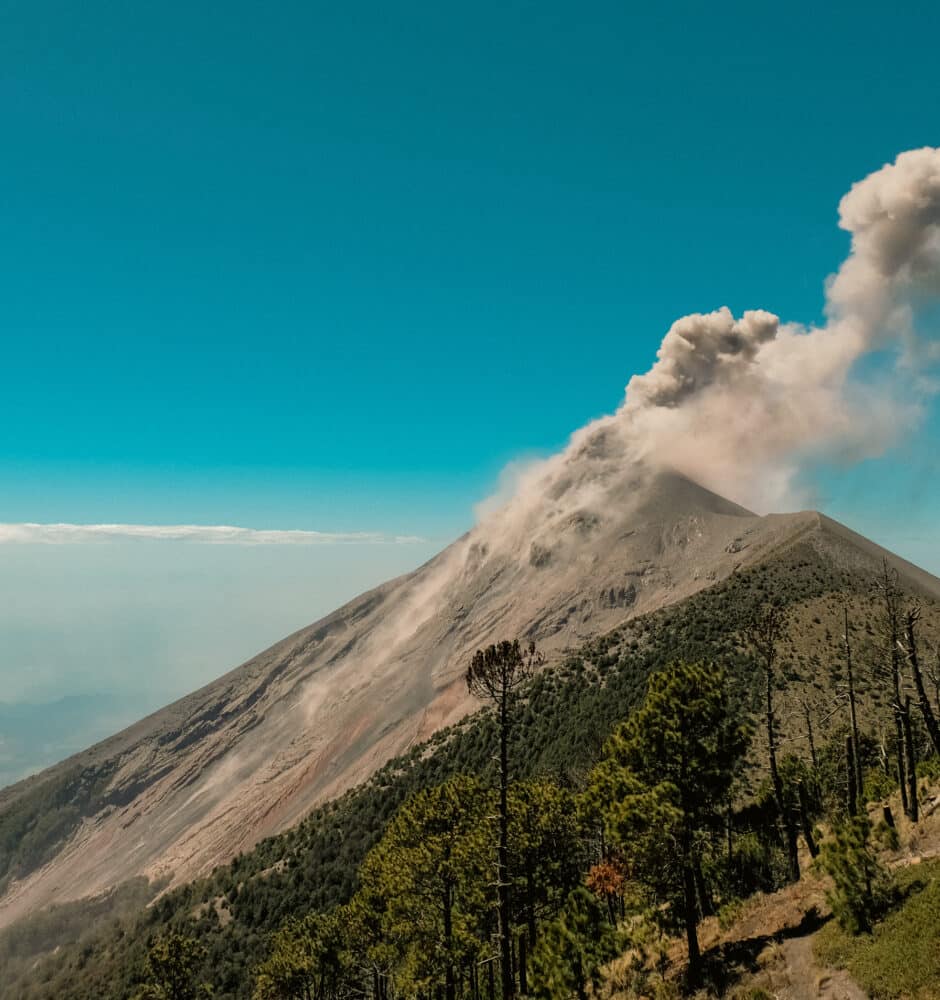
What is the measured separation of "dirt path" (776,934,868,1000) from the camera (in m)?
14.4

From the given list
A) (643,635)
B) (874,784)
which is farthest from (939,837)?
(643,635)

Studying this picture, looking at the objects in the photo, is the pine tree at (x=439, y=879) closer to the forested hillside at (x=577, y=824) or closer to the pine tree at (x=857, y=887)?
the forested hillside at (x=577, y=824)

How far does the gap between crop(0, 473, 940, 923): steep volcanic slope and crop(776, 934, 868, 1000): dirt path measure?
8629 centimetres

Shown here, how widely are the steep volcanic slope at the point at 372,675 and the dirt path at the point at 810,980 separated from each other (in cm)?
8629

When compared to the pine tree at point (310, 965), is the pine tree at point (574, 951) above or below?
above

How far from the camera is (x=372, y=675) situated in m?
144

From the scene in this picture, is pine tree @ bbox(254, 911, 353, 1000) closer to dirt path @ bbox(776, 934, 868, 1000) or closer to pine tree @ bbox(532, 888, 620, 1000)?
pine tree @ bbox(532, 888, 620, 1000)

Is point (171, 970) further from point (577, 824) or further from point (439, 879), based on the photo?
point (577, 824)

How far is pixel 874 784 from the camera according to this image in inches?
1433

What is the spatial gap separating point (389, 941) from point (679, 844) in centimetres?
1701

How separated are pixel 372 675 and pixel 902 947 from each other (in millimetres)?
137274

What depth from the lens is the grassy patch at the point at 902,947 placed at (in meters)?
13.2

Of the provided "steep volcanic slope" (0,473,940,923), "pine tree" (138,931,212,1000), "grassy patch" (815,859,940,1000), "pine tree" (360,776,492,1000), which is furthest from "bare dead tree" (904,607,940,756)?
"steep volcanic slope" (0,473,940,923)

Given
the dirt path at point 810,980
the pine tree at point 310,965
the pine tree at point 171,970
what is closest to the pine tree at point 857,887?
the dirt path at point 810,980
